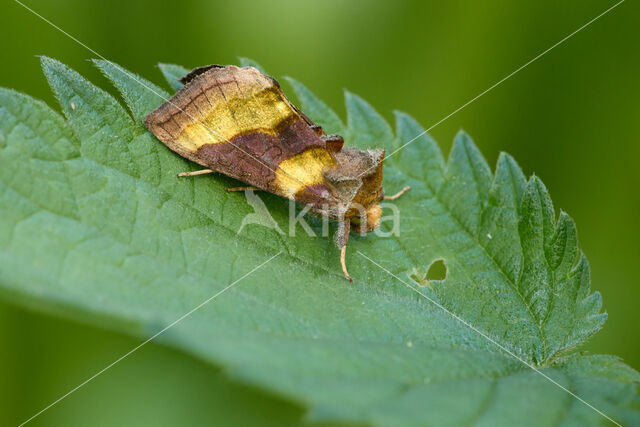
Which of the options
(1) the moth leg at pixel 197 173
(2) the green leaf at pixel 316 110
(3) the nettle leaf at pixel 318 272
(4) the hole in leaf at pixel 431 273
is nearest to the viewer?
(3) the nettle leaf at pixel 318 272

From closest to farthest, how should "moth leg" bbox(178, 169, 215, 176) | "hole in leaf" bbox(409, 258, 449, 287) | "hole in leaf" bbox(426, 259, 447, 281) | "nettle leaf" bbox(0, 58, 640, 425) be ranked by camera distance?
"nettle leaf" bbox(0, 58, 640, 425) < "moth leg" bbox(178, 169, 215, 176) < "hole in leaf" bbox(409, 258, 449, 287) < "hole in leaf" bbox(426, 259, 447, 281)

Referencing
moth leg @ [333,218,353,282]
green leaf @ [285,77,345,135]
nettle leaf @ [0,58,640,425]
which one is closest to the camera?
nettle leaf @ [0,58,640,425]

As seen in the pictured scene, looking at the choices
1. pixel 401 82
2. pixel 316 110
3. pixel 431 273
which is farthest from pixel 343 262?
pixel 401 82

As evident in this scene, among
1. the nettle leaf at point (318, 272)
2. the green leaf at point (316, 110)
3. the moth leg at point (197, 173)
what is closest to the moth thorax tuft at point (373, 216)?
the nettle leaf at point (318, 272)

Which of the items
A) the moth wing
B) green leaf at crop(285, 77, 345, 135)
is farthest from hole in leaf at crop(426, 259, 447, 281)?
green leaf at crop(285, 77, 345, 135)

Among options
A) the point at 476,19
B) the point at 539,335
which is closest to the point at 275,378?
the point at 539,335

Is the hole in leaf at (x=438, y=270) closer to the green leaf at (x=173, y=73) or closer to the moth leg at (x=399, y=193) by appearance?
the moth leg at (x=399, y=193)

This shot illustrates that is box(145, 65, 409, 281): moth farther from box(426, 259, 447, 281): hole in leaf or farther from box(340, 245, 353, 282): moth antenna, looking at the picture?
box(426, 259, 447, 281): hole in leaf
